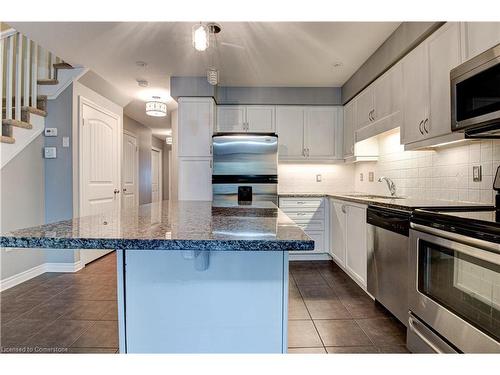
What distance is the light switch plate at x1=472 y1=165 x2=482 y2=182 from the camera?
1929mm

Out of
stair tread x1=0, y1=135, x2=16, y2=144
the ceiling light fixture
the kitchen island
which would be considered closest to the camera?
the kitchen island

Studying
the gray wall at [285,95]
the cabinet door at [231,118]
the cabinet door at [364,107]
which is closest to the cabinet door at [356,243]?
the cabinet door at [364,107]

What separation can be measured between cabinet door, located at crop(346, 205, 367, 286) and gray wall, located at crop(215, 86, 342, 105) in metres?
1.73

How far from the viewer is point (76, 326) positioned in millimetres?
2062

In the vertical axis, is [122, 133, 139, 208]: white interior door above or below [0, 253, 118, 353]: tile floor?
above

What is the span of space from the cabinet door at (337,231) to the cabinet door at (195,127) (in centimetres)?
174

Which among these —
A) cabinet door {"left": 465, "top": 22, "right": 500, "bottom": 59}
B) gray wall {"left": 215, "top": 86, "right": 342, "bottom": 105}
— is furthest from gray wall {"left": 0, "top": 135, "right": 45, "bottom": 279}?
cabinet door {"left": 465, "top": 22, "right": 500, "bottom": 59}

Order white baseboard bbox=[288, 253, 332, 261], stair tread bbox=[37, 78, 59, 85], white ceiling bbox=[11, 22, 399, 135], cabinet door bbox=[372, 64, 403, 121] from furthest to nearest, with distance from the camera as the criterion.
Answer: white baseboard bbox=[288, 253, 332, 261] → stair tread bbox=[37, 78, 59, 85] → cabinet door bbox=[372, 64, 403, 121] → white ceiling bbox=[11, 22, 399, 135]

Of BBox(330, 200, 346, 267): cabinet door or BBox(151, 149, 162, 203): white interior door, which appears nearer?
BBox(330, 200, 346, 267): cabinet door

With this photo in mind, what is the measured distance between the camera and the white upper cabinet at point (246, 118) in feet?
12.9

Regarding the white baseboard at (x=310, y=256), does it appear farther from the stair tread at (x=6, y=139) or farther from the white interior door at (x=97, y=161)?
the stair tread at (x=6, y=139)

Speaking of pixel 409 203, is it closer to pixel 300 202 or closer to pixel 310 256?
pixel 300 202

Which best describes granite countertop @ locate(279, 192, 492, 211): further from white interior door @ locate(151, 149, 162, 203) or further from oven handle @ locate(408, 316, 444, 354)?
white interior door @ locate(151, 149, 162, 203)
